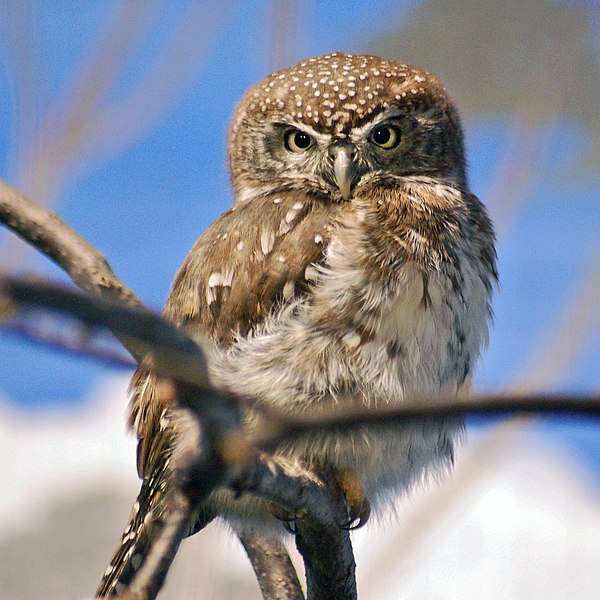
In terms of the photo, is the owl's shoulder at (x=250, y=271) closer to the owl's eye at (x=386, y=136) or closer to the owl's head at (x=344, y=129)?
the owl's head at (x=344, y=129)

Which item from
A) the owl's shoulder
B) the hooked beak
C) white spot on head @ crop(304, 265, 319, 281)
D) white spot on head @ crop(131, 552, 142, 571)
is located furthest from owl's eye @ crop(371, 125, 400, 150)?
white spot on head @ crop(131, 552, 142, 571)

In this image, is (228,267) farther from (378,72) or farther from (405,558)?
(405,558)

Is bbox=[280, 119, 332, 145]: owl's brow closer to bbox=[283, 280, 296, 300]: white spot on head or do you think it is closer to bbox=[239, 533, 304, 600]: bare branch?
bbox=[283, 280, 296, 300]: white spot on head

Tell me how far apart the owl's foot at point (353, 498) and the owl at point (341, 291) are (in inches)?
0.6

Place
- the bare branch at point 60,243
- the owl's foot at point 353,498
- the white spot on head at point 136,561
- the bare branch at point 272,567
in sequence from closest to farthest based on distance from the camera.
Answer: the bare branch at point 60,243 → the white spot on head at point 136,561 → the owl's foot at point 353,498 → the bare branch at point 272,567

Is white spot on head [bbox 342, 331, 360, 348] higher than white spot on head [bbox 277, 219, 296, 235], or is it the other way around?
white spot on head [bbox 277, 219, 296, 235]

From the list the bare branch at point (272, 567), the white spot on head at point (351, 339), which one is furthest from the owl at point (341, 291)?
the bare branch at point (272, 567)

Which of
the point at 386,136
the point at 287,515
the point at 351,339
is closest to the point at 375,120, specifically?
the point at 386,136

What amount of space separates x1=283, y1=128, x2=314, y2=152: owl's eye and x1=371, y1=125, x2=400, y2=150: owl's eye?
7.9 inches

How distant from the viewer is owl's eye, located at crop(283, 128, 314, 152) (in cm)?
287

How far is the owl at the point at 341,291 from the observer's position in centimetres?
229

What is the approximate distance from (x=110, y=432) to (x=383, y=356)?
4.97 m

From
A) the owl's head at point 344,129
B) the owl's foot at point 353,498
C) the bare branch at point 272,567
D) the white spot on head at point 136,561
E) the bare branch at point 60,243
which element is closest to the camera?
the bare branch at point 60,243

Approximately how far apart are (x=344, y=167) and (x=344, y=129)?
18cm
